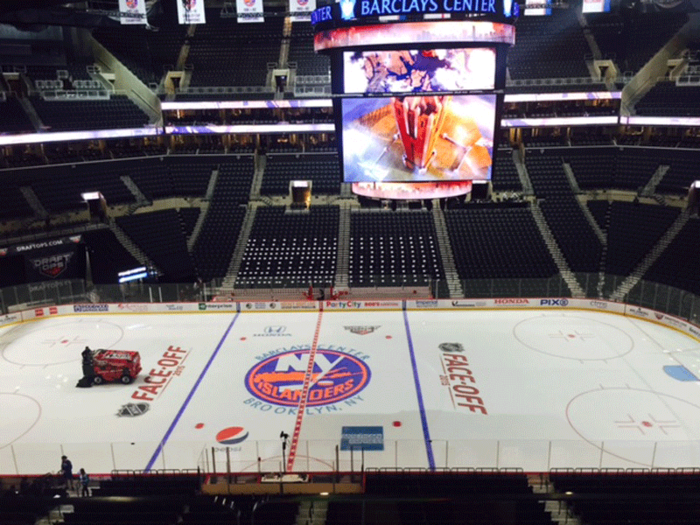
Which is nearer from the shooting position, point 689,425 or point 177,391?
point 689,425

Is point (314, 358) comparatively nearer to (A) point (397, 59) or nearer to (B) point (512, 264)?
(A) point (397, 59)

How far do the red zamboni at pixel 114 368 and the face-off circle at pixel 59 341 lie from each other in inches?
117

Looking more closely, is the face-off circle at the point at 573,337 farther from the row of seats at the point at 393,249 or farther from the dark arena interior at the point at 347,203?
the row of seats at the point at 393,249

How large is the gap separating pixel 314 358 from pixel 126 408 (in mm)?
6688

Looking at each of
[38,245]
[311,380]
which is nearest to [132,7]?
[38,245]

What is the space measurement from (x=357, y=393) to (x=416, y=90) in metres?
9.49

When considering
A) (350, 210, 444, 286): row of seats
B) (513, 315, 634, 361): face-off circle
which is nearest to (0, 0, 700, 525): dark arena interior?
(350, 210, 444, 286): row of seats

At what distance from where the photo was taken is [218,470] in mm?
12633

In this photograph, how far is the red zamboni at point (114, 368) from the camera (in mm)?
18734

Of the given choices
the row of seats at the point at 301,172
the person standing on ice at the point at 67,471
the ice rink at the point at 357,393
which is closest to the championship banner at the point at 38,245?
the ice rink at the point at 357,393

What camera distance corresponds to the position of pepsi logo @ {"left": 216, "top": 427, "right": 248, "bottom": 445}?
49.9 feet

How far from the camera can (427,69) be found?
572 inches

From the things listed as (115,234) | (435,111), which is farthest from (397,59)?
(115,234)

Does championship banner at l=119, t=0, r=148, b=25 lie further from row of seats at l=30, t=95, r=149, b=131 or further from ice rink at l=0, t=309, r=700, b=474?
ice rink at l=0, t=309, r=700, b=474
